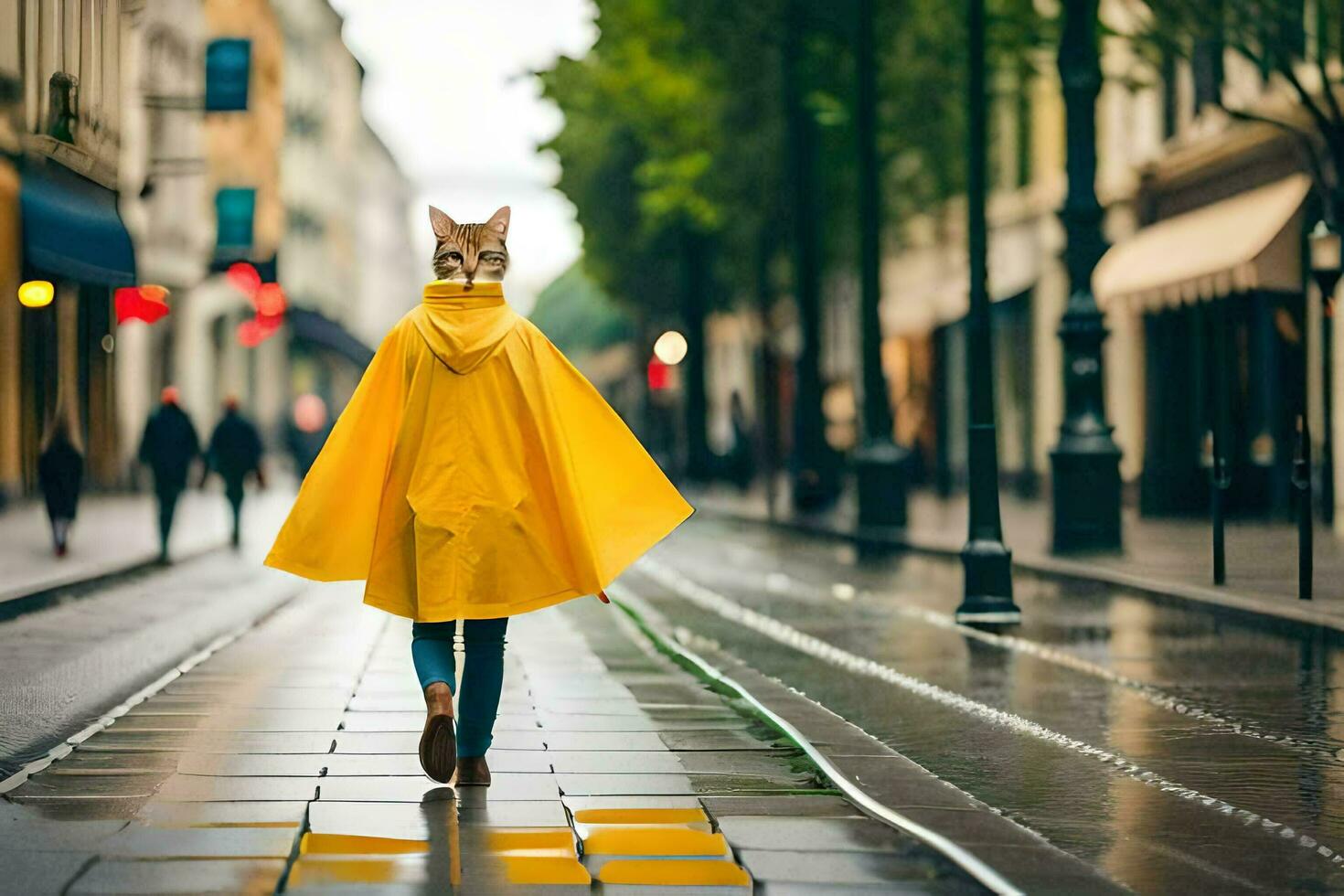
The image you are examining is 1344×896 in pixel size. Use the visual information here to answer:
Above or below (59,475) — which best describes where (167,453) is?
above

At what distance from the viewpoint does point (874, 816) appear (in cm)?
632

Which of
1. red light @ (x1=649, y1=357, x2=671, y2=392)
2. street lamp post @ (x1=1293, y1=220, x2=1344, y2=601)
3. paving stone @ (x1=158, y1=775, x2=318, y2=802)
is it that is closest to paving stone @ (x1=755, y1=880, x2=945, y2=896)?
paving stone @ (x1=158, y1=775, x2=318, y2=802)

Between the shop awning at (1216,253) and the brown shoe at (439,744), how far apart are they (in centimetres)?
1883

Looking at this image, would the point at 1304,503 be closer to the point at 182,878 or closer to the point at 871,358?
the point at 182,878

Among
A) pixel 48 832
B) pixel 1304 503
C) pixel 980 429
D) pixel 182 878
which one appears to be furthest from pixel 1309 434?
pixel 182 878

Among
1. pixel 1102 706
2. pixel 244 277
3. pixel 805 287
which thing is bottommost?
pixel 1102 706

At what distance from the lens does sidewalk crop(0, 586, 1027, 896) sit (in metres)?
5.46

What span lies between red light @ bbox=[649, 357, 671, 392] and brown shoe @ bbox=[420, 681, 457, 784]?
43945mm

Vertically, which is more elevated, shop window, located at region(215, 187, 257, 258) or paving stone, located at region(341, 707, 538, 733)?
shop window, located at region(215, 187, 257, 258)

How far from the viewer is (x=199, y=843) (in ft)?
19.1

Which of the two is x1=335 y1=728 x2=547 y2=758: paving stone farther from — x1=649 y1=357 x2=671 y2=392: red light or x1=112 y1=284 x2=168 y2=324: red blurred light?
x1=649 y1=357 x2=671 y2=392: red light

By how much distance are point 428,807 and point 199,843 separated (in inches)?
33.9

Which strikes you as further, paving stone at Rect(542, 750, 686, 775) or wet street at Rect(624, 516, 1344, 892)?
paving stone at Rect(542, 750, 686, 775)

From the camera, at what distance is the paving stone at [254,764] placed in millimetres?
7145
